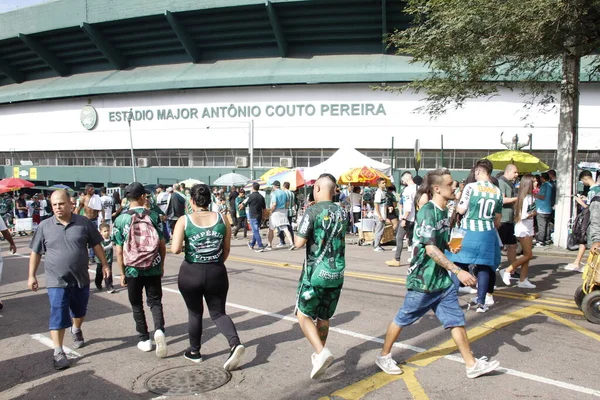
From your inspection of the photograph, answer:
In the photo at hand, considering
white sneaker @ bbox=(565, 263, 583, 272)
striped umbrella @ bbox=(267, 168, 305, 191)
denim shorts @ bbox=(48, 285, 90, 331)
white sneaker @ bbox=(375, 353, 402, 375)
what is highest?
striped umbrella @ bbox=(267, 168, 305, 191)

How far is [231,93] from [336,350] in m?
27.3

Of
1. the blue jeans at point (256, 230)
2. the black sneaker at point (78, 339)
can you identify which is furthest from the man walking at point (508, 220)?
the blue jeans at point (256, 230)

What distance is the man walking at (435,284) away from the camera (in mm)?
4297

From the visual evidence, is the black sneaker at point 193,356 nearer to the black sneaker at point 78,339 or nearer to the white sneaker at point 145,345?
the white sneaker at point 145,345

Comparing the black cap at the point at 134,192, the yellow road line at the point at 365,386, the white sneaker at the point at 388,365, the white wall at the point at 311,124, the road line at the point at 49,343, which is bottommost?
the road line at the point at 49,343

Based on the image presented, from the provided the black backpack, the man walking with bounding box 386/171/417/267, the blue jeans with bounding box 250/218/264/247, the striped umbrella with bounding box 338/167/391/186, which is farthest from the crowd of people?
→ the striped umbrella with bounding box 338/167/391/186

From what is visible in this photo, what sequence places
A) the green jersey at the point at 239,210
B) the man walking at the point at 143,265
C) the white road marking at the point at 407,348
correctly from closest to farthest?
1. the white road marking at the point at 407,348
2. the man walking at the point at 143,265
3. the green jersey at the point at 239,210

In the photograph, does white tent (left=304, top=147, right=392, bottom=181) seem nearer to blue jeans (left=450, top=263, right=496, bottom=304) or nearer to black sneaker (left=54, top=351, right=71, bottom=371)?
blue jeans (left=450, top=263, right=496, bottom=304)

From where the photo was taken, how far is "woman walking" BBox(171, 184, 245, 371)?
A: 4676mm

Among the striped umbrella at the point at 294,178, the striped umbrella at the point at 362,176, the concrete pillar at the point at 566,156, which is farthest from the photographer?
the striped umbrella at the point at 294,178

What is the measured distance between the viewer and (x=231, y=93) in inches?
1214

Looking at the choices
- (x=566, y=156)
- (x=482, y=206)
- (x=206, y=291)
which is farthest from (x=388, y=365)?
(x=566, y=156)

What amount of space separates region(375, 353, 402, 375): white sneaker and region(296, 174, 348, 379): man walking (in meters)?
0.61

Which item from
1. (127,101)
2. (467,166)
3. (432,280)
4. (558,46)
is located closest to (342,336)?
(432,280)
